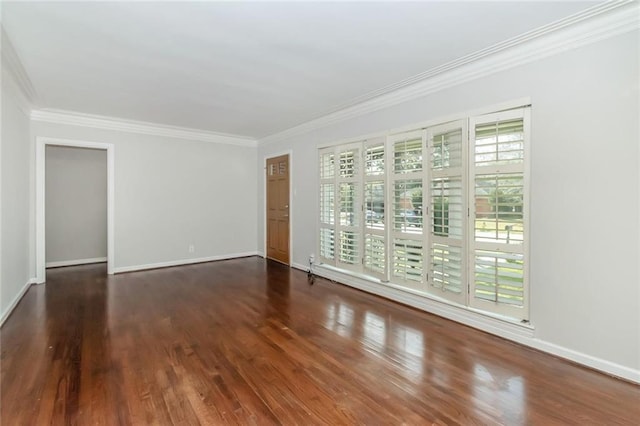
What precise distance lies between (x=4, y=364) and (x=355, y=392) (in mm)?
2570

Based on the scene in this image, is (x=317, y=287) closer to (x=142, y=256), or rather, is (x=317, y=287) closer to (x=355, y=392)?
(x=355, y=392)

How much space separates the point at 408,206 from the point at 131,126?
4604 millimetres

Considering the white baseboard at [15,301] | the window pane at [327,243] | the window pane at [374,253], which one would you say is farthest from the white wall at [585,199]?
the white baseboard at [15,301]

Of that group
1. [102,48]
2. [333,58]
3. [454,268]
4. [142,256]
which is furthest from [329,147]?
[142,256]

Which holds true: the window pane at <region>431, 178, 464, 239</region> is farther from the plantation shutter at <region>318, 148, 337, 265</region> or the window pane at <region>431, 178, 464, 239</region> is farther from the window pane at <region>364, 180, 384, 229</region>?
the plantation shutter at <region>318, 148, 337, 265</region>

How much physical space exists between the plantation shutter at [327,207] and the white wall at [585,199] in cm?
237

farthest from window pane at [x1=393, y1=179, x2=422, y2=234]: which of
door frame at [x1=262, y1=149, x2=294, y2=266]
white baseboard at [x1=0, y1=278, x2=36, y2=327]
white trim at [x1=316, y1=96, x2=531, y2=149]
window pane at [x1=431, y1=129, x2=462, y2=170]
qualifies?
white baseboard at [x1=0, y1=278, x2=36, y2=327]

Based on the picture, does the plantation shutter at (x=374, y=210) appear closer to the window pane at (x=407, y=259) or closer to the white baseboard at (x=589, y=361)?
the window pane at (x=407, y=259)

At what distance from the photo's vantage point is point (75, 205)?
5832 millimetres

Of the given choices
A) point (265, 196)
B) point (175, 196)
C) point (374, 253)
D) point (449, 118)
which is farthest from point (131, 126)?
point (449, 118)

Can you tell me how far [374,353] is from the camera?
247cm

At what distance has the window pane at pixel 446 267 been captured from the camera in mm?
3070

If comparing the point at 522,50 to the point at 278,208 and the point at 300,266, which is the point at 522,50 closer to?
the point at 300,266

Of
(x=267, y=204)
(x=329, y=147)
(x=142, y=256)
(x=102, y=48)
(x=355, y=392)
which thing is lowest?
(x=355, y=392)
